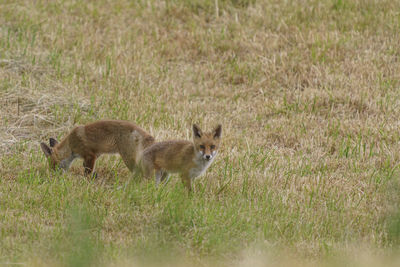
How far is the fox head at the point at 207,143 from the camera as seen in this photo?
7547 millimetres

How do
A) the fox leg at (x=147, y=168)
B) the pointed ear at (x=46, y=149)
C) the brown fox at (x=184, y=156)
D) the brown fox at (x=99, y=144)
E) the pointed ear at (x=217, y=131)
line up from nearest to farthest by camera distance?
the brown fox at (x=184, y=156) < the pointed ear at (x=217, y=131) < the fox leg at (x=147, y=168) < the brown fox at (x=99, y=144) < the pointed ear at (x=46, y=149)

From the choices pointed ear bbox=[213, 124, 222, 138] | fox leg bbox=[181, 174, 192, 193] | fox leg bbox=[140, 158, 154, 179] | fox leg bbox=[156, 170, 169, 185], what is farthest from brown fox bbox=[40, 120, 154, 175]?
pointed ear bbox=[213, 124, 222, 138]

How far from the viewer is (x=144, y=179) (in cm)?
793

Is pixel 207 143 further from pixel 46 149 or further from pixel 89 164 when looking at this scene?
pixel 46 149

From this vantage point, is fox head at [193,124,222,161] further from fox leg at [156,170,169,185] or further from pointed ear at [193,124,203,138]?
fox leg at [156,170,169,185]

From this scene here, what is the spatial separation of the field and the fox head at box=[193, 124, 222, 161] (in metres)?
0.55

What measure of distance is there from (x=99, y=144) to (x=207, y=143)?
158 cm

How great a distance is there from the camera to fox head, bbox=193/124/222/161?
755 cm

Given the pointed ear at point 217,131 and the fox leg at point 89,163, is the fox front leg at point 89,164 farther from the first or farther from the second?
the pointed ear at point 217,131

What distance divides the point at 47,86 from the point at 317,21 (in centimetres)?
598

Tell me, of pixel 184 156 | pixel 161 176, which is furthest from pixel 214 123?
pixel 184 156

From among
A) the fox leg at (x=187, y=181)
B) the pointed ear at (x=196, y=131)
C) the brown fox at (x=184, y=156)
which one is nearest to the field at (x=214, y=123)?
the fox leg at (x=187, y=181)

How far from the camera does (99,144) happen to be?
8406 mm

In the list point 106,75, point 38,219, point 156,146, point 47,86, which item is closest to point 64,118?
point 47,86
